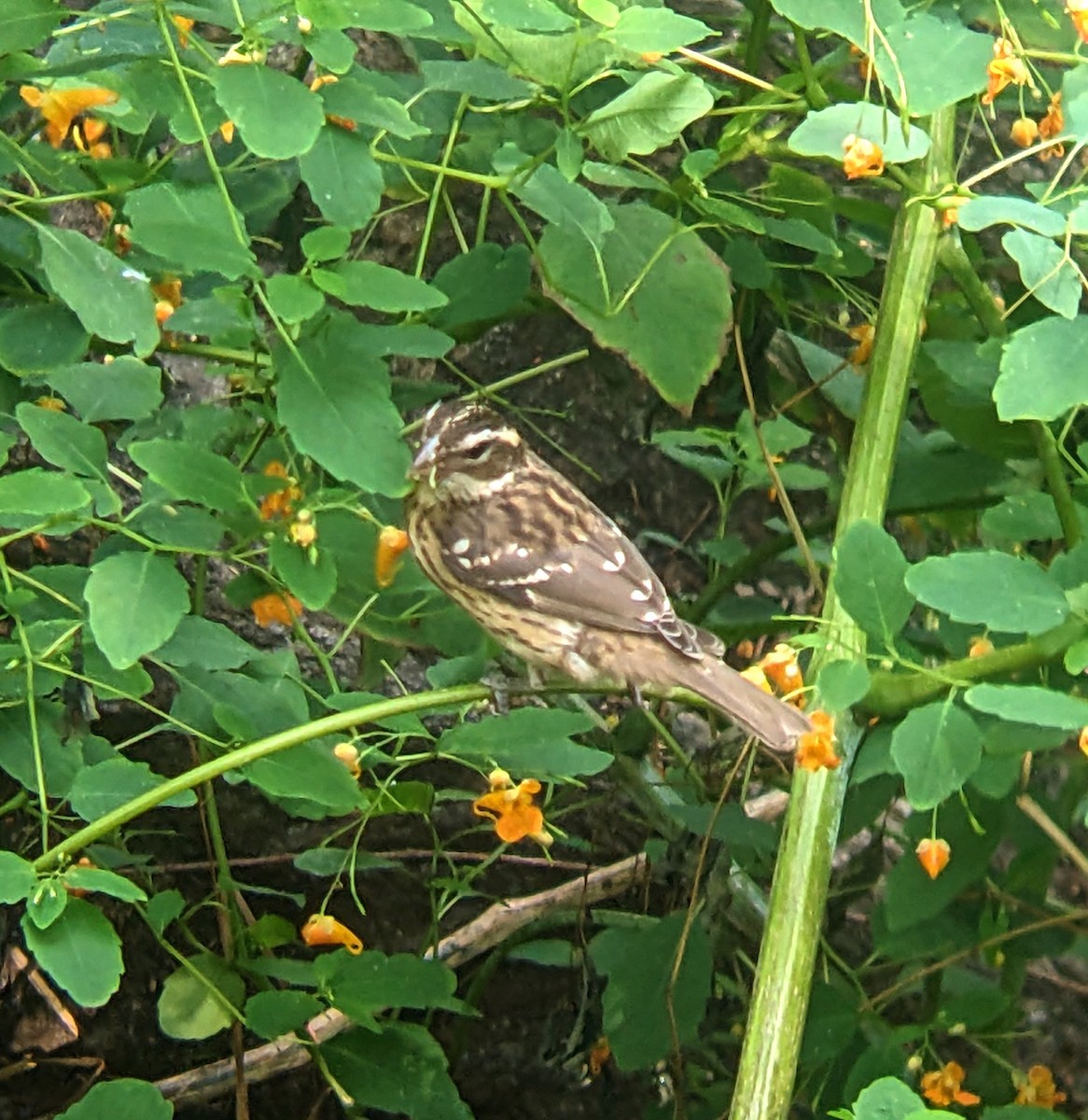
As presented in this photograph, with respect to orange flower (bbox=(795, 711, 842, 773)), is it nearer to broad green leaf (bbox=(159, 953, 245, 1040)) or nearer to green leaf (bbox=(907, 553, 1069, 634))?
green leaf (bbox=(907, 553, 1069, 634))

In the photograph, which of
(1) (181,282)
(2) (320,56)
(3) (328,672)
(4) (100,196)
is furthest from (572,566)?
(2) (320,56)

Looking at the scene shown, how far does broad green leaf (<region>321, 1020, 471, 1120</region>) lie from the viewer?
71.7 inches

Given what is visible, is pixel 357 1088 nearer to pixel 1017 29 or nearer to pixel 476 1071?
pixel 476 1071

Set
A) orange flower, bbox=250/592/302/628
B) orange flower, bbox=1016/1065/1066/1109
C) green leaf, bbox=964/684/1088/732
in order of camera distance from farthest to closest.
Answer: orange flower, bbox=1016/1065/1066/1109, orange flower, bbox=250/592/302/628, green leaf, bbox=964/684/1088/732

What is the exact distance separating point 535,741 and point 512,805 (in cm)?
17

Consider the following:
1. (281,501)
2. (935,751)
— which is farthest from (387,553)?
(935,751)

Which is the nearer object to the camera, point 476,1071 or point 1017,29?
point 1017,29

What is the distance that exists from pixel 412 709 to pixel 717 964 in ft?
3.65

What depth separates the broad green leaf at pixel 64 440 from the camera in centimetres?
145

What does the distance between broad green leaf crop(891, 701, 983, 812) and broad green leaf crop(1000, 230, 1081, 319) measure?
14.0 inches

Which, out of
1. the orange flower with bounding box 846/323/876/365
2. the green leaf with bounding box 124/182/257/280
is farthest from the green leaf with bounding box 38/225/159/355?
the orange flower with bounding box 846/323/876/365

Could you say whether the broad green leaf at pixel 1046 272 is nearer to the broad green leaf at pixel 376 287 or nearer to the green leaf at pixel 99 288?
the broad green leaf at pixel 376 287

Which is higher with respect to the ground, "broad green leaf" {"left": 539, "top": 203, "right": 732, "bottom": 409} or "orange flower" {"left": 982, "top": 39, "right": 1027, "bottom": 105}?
"orange flower" {"left": 982, "top": 39, "right": 1027, "bottom": 105}

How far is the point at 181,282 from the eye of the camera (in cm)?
184
